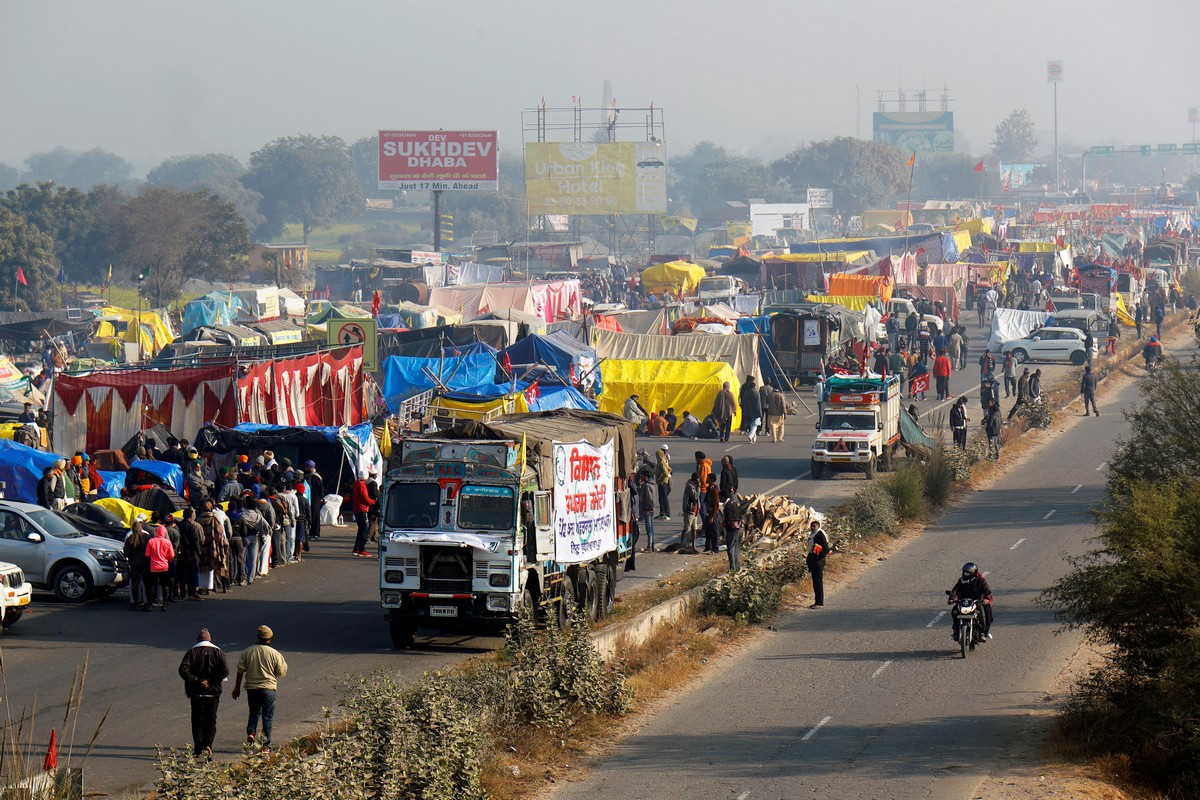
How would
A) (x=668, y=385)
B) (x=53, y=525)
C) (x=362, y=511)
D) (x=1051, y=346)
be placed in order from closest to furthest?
1. (x=53, y=525)
2. (x=362, y=511)
3. (x=668, y=385)
4. (x=1051, y=346)

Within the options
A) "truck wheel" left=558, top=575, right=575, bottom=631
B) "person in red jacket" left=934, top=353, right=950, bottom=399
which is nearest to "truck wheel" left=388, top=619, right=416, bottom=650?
"truck wheel" left=558, top=575, right=575, bottom=631

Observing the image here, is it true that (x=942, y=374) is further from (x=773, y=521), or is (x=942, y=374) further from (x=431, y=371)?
(x=773, y=521)

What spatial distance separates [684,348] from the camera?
3975 centimetres

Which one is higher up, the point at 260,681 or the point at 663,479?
the point at 260,681

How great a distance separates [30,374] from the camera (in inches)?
1622

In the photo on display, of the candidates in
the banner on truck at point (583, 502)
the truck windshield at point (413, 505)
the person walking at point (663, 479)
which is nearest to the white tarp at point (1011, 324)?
the person walking at point (663, 479)

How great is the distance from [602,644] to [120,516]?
30.5 feet

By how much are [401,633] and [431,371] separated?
62.8 ft

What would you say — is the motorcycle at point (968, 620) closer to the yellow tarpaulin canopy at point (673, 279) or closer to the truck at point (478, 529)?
the truck at point (478, 529)

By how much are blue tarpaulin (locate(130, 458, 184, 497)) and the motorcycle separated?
1318 cm

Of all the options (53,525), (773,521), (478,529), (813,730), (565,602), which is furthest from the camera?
(773,521)

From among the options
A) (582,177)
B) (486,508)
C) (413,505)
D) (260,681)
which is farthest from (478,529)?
(582,177)

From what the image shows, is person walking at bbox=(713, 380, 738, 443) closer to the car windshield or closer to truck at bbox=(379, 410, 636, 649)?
truck at bbox=(379, 410, 636, 649)

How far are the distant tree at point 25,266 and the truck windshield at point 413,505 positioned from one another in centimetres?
6057
